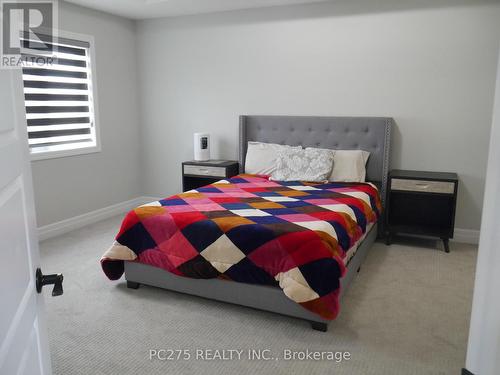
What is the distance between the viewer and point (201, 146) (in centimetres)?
502

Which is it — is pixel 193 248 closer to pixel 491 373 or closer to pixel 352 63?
pixel 491 373

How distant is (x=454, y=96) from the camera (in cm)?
404

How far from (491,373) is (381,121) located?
366 centimetres

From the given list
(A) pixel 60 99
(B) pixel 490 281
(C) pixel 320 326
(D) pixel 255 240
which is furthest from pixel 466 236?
(A) pixel 60 99

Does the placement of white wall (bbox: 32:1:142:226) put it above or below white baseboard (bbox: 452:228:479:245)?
above

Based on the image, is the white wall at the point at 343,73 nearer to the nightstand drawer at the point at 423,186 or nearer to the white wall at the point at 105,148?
the white wall at the point at 105,148

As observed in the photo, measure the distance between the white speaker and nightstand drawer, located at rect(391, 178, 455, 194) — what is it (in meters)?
2.24

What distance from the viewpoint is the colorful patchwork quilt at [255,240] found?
96.8 inches

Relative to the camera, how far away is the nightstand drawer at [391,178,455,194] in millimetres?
3828

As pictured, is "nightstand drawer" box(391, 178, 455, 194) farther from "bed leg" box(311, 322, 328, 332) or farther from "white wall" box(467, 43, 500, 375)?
"white wall" box(467, 43, 500, 375)

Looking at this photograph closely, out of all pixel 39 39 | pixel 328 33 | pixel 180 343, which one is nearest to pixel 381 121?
pixel 328 33

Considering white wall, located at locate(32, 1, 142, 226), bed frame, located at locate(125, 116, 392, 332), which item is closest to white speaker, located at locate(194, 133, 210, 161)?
bed frame, located at locate(125, 116, 392, 332)

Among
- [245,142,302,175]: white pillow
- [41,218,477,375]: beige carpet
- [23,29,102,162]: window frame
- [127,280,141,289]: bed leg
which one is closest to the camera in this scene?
[41,218,477,375]: beige carpet

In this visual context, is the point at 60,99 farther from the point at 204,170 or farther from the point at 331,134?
the point at 331,134
